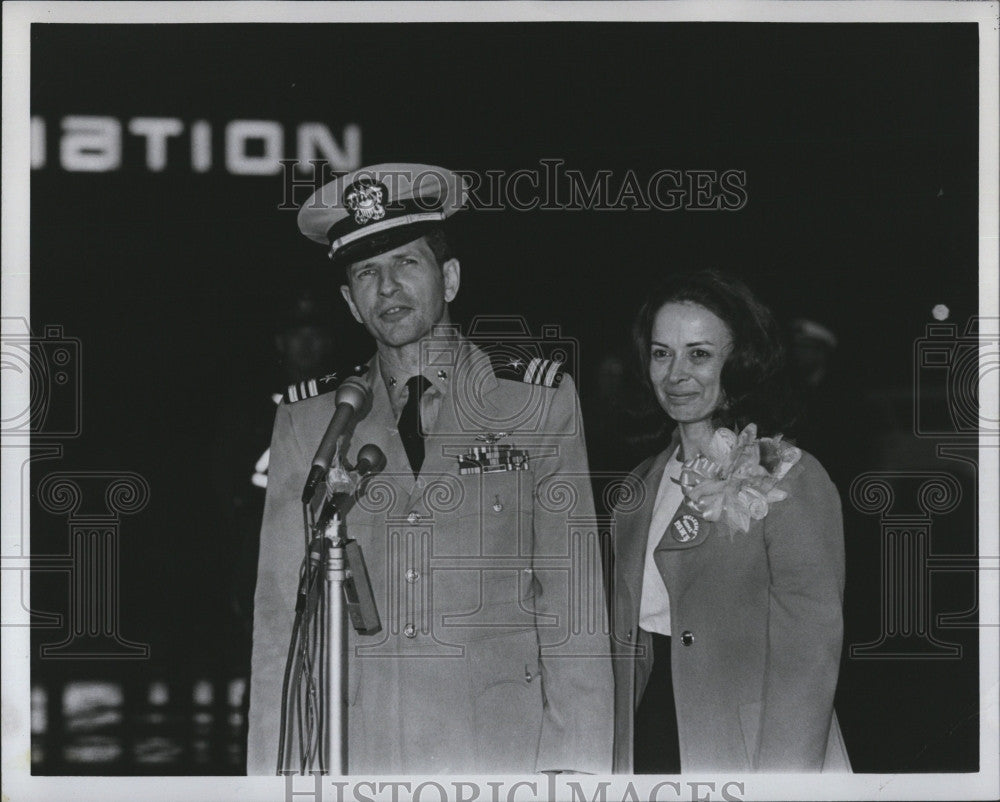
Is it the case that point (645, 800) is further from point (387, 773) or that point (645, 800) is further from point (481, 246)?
point (481, 246)

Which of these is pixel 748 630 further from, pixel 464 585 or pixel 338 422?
pixel 338 422

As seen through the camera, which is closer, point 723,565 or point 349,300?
point 723,565

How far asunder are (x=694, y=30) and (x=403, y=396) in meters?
1.36

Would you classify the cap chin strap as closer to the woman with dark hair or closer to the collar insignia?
the woman with dark hair

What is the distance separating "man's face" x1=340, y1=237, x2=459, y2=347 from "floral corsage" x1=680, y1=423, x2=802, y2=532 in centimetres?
85

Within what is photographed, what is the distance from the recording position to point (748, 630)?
324cm

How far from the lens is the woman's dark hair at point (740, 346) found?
10.8 ft

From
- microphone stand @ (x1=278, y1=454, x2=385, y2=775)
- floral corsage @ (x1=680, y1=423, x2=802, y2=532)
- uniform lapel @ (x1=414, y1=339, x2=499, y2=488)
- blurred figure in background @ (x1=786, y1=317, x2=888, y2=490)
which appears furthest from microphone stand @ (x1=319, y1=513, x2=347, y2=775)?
blurred figure in background @ (x1=786, y1=317, x2=888, y2=490)

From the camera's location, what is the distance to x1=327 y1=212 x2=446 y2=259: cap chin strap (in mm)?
3270

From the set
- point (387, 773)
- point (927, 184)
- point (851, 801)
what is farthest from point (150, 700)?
point (927, 184)

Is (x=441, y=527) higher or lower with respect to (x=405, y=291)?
lower

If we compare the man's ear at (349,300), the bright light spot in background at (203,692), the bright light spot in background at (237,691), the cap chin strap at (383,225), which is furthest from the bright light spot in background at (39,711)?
the cap chin strap at (383,225)

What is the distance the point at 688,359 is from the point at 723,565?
587 mm

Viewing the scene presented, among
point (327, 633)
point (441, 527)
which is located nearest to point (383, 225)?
point (441, 527)
